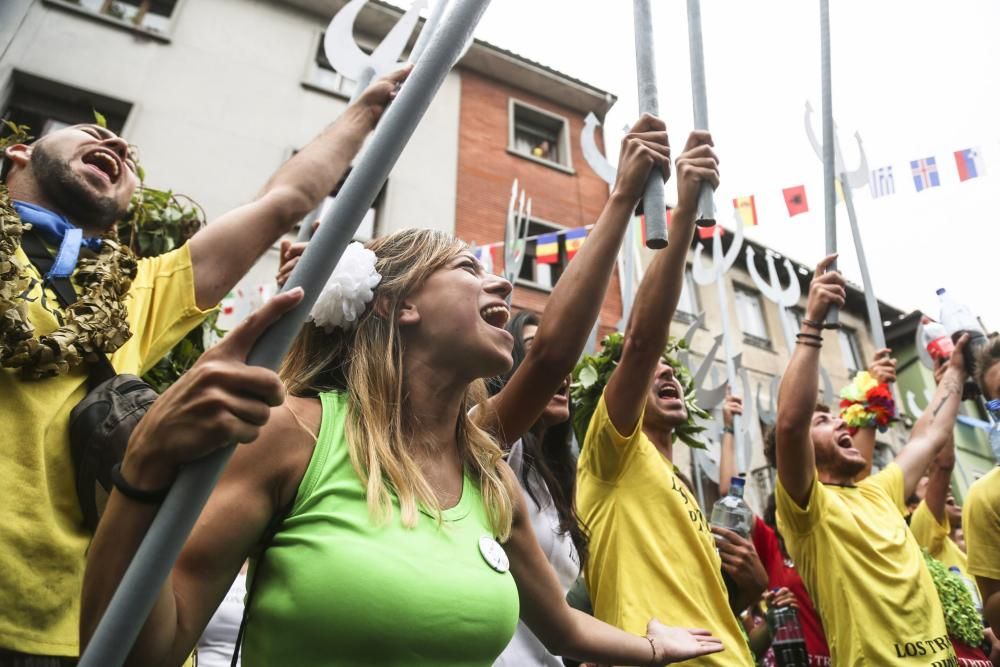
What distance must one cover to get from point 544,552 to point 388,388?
0.95 m

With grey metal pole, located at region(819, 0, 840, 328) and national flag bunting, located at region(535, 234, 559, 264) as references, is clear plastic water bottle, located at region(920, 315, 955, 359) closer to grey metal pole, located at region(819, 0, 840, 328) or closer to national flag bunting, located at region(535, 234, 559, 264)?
grey metal pole, located at region(819, 0, 840, 328)

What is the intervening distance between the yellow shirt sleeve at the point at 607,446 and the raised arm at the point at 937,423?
7.50 feet

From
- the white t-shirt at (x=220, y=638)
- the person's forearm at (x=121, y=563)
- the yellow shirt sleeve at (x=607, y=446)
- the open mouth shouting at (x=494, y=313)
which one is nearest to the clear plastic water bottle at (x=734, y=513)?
the yellow shirt sleeve at (x=607, y=446)

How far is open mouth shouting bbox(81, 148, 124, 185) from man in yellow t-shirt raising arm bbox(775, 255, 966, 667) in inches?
104

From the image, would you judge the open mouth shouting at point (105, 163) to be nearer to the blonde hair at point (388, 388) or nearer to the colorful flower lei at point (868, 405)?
the blonde hair at point (388, 388)

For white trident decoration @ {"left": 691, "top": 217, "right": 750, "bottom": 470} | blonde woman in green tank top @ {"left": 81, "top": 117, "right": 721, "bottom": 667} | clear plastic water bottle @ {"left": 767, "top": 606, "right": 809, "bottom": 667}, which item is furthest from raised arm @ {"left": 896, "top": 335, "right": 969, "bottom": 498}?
blonde woman in green tank top @ {"left": 81, "top": 117, "right": 721, "bottom": 667}

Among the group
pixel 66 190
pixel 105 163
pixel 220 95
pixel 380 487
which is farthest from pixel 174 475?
pixel 220 95

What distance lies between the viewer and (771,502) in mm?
4992

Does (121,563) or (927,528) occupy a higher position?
(927,528)

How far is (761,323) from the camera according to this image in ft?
55.7

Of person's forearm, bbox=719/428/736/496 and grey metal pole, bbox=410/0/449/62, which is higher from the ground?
grey metal pole, bbox=410/0/449/62

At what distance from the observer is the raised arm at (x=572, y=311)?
1860 mm

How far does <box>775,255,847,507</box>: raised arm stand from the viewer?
295 centimetres

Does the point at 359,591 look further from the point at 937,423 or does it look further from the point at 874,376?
the point at 937,423
